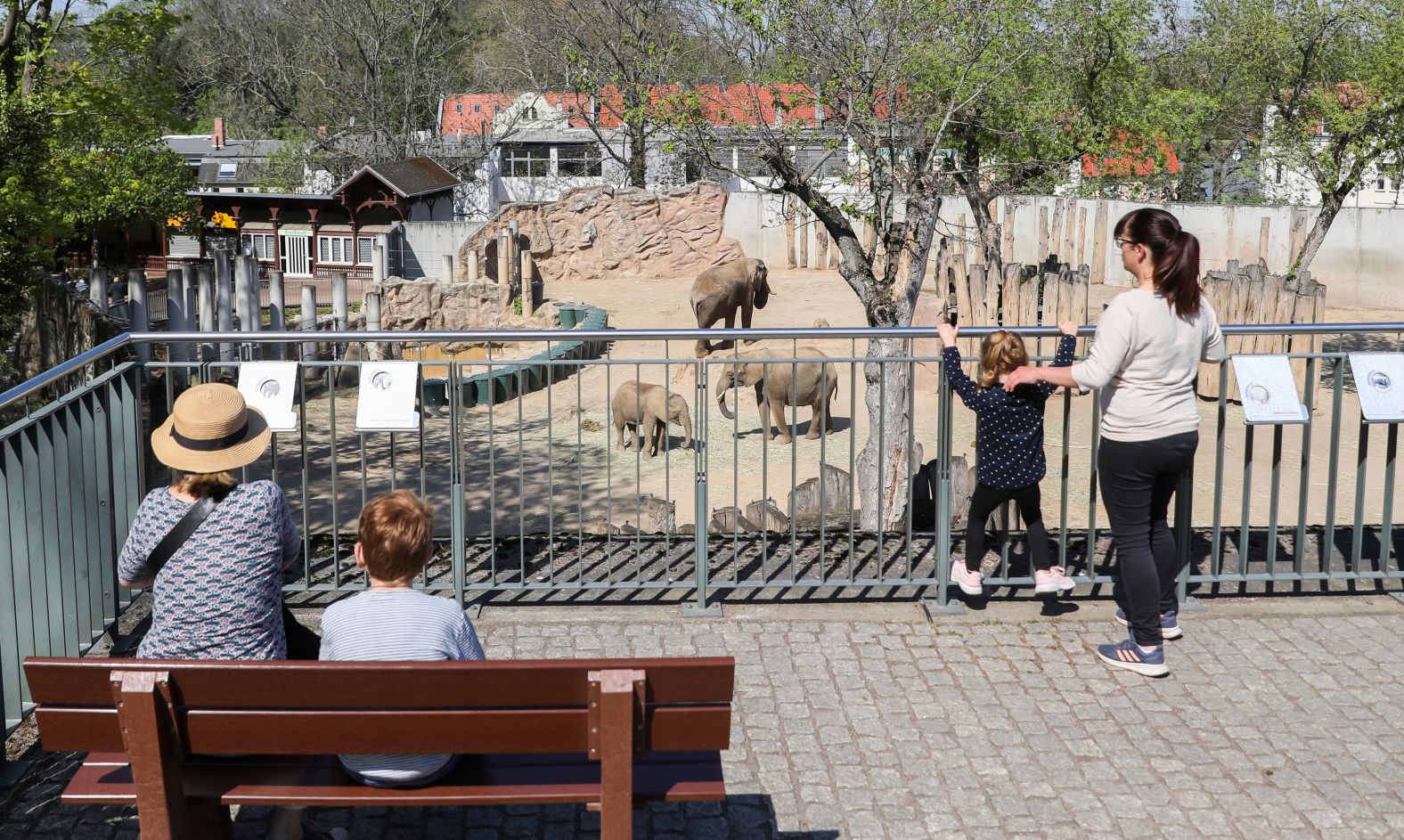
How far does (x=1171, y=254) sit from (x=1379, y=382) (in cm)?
174

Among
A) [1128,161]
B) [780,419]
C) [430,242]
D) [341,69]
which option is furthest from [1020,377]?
[341,69]

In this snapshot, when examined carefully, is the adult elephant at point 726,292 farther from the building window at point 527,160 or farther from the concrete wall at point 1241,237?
the building window at point 527,160

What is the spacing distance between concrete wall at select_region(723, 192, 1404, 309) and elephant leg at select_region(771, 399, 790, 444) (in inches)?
408

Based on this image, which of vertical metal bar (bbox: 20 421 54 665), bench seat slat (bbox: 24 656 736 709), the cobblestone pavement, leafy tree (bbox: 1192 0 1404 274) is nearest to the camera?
bench seat slat (bbox: 24 656 736 709)

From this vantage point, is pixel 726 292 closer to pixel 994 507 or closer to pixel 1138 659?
pixel 994 507

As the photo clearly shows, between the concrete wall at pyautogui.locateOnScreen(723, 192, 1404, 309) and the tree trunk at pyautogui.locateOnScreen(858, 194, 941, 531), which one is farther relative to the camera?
the concrete wall at pyautogui.locateOnScreen(723, 192, 1404, 309)

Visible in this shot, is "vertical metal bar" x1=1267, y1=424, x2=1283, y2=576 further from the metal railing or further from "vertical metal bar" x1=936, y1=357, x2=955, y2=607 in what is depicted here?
"vertical metal bar" x1=936, y1=357, x2=955, y2=607

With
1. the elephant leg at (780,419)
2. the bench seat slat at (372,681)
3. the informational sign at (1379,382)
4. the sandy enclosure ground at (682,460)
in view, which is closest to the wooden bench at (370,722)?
the bench seat slat at (372,681)

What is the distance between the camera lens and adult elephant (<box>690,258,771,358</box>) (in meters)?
23.9

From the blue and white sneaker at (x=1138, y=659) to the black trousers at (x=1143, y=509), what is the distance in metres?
0.05

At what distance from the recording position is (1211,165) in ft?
128

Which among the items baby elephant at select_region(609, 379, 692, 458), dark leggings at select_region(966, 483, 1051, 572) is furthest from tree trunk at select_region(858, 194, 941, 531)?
baby elephant at select_region(609, 379, 692, 458)

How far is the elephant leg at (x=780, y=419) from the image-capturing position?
16.8 meters

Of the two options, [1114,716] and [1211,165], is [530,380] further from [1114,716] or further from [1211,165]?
[1211,165]
